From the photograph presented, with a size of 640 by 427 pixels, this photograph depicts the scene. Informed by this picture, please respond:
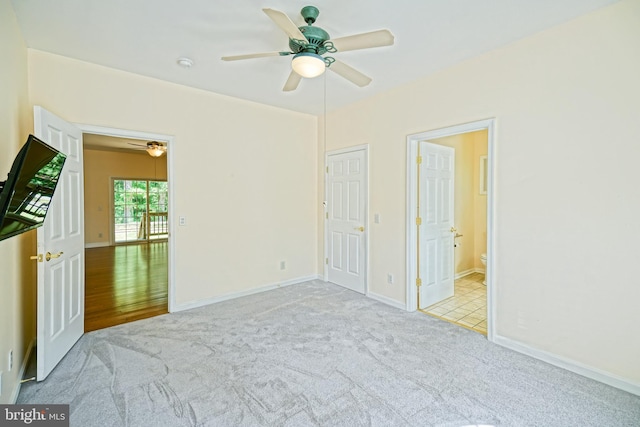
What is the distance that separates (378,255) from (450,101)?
6.76 ft

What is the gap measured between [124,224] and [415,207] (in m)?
8.89

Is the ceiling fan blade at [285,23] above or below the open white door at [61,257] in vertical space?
above

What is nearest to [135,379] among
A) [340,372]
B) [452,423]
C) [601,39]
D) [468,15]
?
[340,372]

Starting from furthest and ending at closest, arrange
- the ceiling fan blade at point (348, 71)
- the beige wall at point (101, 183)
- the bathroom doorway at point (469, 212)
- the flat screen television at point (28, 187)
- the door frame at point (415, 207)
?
the beige wall at point (101, 183), the bathroom doorway at point (469, 212), the door frame at point (415, 207), the ceiling fan blade at point (348, 71), the flat screen television at point (28, 187)

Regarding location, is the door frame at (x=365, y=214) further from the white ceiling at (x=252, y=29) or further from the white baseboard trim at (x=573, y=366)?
the white baseboard trim at (x=573, y=366)

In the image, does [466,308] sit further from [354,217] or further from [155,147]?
[155,147]

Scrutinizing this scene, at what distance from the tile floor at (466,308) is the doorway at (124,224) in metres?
3.55

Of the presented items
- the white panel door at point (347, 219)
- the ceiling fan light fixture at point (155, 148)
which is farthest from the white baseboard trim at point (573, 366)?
the ceiling fan light fixture at point (155, 148)

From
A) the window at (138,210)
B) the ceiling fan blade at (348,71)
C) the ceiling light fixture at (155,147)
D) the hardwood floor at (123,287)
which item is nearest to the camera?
the ceiling fan blade at (348,71)

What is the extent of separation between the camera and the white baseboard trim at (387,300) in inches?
143

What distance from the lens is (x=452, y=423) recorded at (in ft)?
5.87

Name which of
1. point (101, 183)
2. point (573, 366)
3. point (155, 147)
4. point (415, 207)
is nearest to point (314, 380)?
point (573, 366)

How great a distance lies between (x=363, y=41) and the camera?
193 centimetres

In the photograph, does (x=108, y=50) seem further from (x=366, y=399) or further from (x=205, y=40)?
(x=366, y=399)
